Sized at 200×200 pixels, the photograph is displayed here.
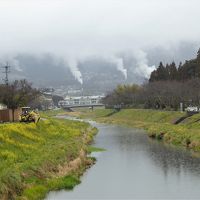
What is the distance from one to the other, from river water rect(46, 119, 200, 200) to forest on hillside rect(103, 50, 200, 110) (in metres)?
48.5

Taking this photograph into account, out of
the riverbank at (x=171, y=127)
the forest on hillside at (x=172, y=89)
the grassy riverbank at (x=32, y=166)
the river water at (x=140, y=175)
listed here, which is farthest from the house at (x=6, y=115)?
the forest on hillside at (x=172, y=89)

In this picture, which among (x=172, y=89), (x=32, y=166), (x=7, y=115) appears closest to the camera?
(x=32, y=166)

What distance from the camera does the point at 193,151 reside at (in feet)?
158

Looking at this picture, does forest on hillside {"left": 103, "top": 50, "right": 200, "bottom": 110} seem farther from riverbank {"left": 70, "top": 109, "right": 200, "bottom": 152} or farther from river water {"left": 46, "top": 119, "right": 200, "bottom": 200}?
river water {"left": 46, "top": 119, "right": 200, "bottom": 200}

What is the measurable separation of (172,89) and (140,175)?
232ft

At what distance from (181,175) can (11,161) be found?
11965 mm

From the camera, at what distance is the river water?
28625 mm

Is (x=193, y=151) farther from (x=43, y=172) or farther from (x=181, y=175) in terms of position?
(x=43, y=172)

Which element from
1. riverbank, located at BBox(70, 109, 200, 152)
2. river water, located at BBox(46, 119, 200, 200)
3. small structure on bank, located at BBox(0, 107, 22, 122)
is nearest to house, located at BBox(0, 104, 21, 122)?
small structure on bank, located at BBox(0, 107, 22, 122)

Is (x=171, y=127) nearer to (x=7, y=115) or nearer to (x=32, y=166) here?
(x=7, y=115)

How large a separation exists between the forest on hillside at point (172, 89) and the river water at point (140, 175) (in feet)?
159

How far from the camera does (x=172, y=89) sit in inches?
4117

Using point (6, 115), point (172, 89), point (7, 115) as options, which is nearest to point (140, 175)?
point (6, 115)

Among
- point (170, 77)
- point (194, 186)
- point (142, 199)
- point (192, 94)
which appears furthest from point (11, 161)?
point (170, 77)
